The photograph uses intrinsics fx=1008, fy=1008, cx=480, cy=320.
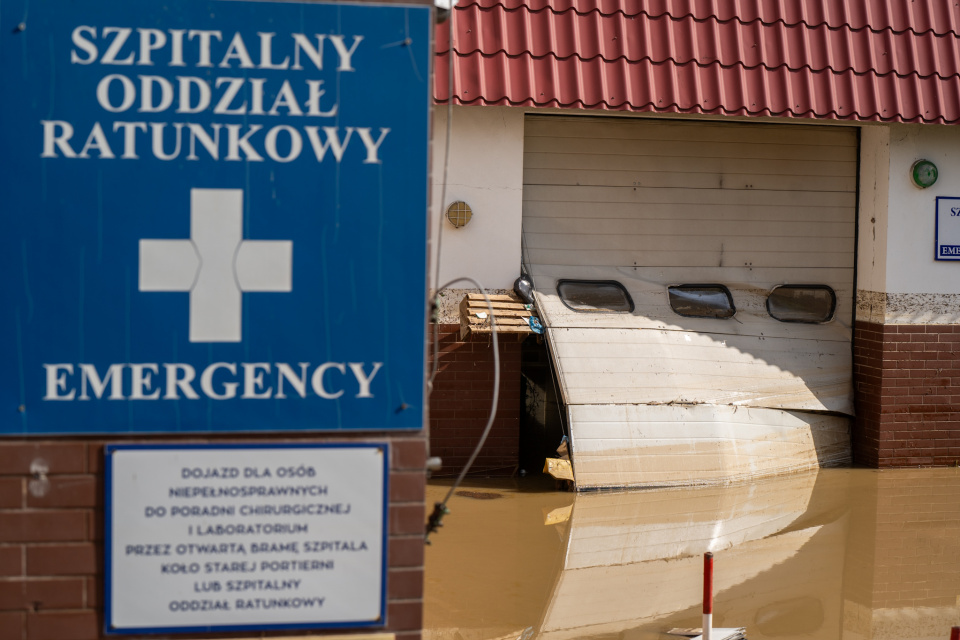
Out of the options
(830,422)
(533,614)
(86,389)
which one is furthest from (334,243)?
(830,422)

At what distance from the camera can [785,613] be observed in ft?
18.6

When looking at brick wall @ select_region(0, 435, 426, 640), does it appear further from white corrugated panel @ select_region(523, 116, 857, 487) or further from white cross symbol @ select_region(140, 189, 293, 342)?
white corrugated panel @ select_region(523, 116, 857, 487)

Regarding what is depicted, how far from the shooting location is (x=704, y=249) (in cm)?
934

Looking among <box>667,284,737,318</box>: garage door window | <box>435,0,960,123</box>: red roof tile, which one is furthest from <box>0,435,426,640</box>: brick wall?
<box>667,284,737,318</box>: garage door window

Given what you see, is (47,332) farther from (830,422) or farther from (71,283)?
(830,422)

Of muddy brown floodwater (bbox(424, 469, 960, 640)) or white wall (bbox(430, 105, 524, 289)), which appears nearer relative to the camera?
muddy brown floodwater (bbox(424, 469, 960, 640))

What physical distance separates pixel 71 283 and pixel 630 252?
6.63 meters

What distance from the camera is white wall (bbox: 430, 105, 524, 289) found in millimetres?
8617

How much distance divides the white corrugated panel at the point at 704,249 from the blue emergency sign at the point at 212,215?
17.3ft

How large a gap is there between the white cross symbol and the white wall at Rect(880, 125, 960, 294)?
747 centimetres

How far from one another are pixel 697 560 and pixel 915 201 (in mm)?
4497

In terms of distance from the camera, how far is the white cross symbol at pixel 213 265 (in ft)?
10.4

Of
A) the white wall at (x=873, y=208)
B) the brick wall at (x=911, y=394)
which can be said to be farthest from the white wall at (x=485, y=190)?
the brick wall at (x=911, y=394)

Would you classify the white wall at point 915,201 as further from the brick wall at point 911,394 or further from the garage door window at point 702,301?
the garage door window at point 702,301
